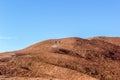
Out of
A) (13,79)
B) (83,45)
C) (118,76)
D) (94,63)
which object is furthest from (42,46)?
(13,79)

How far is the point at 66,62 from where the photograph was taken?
52.2m

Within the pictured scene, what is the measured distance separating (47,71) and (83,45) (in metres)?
17.6

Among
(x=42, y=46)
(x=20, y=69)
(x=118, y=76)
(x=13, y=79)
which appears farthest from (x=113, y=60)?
(x=13, y=79)

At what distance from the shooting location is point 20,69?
4700 cm

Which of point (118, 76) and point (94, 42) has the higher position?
point (94, 42)

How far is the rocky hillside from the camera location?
46066 millimetres

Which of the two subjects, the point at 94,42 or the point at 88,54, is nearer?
the point at 88,54

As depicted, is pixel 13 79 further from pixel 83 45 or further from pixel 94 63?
pixel 83 45

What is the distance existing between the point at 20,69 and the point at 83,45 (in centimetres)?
2034

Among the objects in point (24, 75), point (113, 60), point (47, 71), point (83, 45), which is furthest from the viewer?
point (83, 45)

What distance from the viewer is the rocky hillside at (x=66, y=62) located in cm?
4607

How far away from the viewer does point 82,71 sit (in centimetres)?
4925

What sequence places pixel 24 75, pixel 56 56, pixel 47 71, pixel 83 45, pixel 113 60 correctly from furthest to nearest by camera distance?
pixel 83 45 < pixel 113 60 < pixel 56 56 < pixel 47 71 < pixel 24 75

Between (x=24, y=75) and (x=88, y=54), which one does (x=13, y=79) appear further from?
(x=88, y=54)
